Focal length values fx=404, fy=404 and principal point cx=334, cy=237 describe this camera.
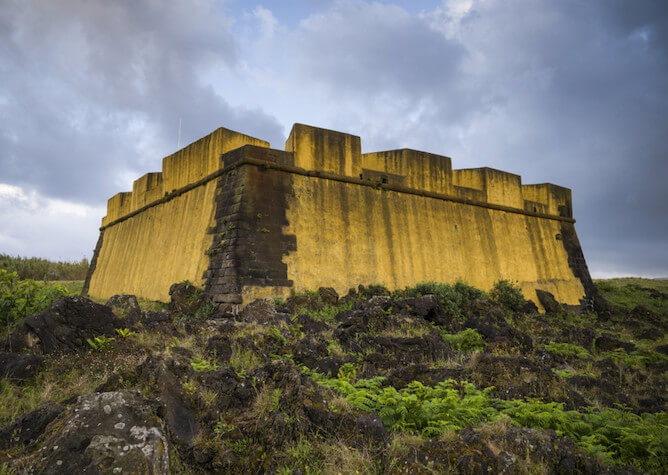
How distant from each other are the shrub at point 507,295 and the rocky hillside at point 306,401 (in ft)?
26.3

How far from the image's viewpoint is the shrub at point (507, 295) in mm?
16703

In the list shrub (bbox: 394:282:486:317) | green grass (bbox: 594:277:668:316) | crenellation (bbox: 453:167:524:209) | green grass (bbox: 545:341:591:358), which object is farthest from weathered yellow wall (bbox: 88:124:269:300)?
green grass (bbox: 594:277:668:316)

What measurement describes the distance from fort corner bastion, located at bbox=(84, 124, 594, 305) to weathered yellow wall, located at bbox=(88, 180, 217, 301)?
0.22ft

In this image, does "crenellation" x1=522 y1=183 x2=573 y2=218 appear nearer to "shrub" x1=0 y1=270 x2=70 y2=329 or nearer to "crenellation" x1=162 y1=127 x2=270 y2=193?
"crenellation" x1=162 y1=127 x2=270 y2=193

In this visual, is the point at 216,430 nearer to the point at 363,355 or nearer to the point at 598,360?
the point at 363,355

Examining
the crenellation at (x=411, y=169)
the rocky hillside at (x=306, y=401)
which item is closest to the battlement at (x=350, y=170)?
the crenellation at (x=411, y=169)

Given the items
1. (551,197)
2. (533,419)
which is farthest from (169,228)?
(551,197)

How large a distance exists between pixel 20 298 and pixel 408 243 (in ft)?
39.0

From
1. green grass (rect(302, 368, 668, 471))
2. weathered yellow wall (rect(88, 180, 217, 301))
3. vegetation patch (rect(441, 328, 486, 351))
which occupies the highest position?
weathered yellow wall (rect(88, 180, 217, 301))

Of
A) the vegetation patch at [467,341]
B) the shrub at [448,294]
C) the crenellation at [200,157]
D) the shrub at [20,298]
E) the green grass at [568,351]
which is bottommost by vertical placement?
the green grass at [568,351]

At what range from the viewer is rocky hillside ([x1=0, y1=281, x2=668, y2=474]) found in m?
3.04

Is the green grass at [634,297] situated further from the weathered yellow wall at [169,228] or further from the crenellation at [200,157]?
the weathered yellow wall at [169,228]

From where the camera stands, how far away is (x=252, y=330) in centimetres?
793

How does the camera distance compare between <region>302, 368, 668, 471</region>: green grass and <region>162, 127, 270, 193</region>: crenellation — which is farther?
<region>162, 127, 270, 193</region>: crenellation
